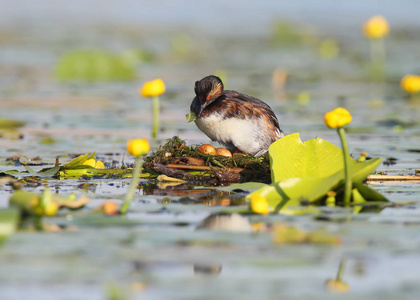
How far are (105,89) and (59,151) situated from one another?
26.7 feet

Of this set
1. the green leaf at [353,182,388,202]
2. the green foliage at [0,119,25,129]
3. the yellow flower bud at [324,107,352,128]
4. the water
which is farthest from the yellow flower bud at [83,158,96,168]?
the green foliage at [0,119,25,129]

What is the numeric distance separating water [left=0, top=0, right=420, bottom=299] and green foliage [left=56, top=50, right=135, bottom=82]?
1.03 feet

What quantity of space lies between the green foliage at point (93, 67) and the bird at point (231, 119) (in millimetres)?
10307

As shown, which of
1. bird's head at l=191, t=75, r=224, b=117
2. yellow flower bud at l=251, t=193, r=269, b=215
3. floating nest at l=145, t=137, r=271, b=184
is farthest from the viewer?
bird's head at l=191, t=75, r=224, b=117

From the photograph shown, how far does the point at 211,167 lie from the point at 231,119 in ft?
2.10

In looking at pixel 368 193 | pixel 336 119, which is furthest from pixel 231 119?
pixel 336 119

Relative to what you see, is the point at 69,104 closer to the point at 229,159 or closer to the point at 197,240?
the point at 229,159

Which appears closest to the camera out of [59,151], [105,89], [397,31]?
[59,151]

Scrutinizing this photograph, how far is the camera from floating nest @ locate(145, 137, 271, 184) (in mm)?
8203

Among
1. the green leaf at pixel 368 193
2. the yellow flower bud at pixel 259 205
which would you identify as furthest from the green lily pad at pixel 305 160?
the yellow flower bud at pixel 259 205

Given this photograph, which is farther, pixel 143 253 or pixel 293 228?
pixel 293 228

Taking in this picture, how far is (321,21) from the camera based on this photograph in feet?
123

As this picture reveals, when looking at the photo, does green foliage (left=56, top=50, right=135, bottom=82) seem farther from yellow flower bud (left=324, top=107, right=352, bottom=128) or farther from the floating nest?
yellow flower bud (left=324, top=107, right=352, bottom=128)

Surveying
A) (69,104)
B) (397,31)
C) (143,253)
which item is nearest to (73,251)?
(143,253)
